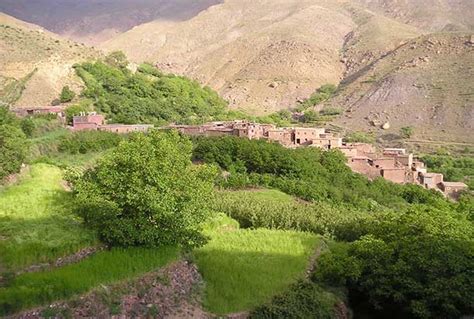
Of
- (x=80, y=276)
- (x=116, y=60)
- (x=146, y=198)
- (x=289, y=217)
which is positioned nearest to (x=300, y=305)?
(x=146, y=198)

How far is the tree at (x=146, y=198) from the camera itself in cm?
1332

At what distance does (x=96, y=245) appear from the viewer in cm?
1308

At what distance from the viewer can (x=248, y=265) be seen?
585 inches

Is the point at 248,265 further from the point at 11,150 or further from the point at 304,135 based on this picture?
the point at 304,135

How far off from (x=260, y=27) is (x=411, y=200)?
9149 centimetres

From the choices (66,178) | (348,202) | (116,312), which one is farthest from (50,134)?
(116,312)

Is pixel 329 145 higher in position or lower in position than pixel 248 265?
lower

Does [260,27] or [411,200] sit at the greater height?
[260,27]

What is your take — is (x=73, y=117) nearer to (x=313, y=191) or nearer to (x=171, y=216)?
(x=313, y=191)

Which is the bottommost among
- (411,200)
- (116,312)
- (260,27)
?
(411,200)

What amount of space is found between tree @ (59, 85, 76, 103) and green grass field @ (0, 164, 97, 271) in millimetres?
28537

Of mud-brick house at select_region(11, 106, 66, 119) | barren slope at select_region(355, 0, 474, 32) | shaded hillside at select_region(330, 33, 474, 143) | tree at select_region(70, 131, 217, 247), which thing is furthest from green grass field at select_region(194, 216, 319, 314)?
barren slope at select_region(355, 0, 474, 32)

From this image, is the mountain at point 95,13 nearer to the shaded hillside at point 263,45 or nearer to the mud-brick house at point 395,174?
the shaded hillside at point 263,45

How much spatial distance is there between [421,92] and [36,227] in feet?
201
